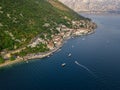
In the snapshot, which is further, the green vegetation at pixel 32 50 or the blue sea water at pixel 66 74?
the green vegetation at pixel 32 50

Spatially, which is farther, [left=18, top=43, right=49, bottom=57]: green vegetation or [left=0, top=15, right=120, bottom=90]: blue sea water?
[left=18, top=43, right=49, bottom=57]: green vegetation

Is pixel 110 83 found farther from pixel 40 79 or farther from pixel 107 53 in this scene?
pixel 107 53

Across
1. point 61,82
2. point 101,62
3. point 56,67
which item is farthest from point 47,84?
point 101,62

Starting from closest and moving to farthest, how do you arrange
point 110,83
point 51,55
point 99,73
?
point 110,83 → point 99,73 → point 51,55

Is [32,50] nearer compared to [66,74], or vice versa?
[66,74]

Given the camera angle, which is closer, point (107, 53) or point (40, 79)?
point (40, 79)

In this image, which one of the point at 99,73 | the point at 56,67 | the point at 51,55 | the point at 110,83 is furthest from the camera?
the point at 51,55

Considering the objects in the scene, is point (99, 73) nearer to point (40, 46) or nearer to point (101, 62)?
point (101, 62)

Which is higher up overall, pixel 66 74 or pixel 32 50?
pixel 32 50

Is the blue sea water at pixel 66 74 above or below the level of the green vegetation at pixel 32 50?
below

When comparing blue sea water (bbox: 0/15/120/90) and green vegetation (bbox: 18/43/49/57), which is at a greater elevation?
green vegetation (bbox: 18/43/49/57)

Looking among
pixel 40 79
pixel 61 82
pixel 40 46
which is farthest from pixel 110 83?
pixel 40 46
